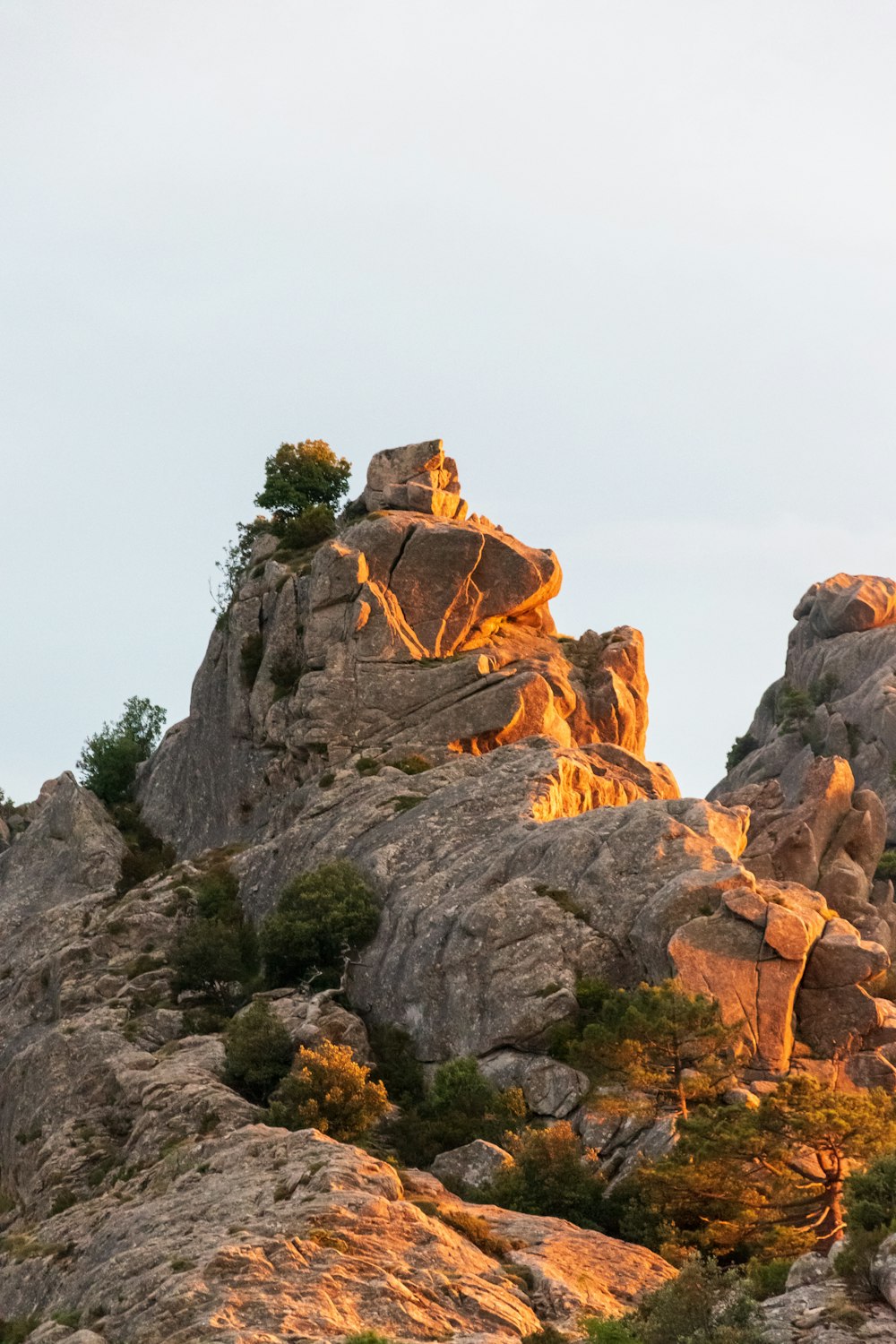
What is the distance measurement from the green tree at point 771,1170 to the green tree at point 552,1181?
4.57 meters

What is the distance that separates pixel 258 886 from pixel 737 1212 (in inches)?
1570

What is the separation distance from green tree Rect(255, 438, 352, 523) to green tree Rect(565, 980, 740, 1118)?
200ft

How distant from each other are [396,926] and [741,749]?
92.3 m

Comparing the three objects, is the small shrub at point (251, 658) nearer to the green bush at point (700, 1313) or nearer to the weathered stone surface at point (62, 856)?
the weathered stone surface at point (62, 856)

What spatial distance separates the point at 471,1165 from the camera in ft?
190

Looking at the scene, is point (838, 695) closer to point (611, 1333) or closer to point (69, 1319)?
point (69, 1319)

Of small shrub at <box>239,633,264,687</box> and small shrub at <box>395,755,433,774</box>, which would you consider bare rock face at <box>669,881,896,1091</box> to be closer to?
small shrub at <box>395,755,433,774</box>

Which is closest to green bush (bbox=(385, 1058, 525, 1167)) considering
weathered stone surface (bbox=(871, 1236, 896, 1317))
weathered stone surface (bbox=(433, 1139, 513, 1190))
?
weathered stone surface (bbox=(433, 1139, 513, 1190))

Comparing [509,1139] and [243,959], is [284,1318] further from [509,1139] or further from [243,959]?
[243,959]

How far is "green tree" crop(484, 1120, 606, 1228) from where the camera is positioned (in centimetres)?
5425

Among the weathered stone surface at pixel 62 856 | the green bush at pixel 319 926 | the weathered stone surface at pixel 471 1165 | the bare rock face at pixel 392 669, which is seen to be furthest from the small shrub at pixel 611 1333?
Answer: the weathered stone surface at pixel 62 856

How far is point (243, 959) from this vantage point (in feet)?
259

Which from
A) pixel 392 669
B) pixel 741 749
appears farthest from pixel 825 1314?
pixel 741 749

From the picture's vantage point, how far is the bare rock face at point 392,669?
301 feet
